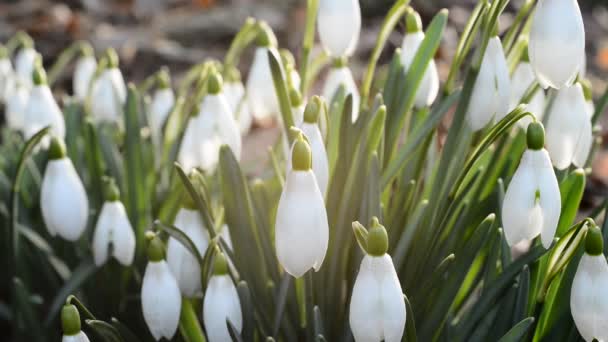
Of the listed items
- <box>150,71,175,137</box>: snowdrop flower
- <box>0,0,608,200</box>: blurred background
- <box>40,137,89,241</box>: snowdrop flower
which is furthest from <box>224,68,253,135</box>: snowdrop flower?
<box>0,0,608,200</box>: blurred background

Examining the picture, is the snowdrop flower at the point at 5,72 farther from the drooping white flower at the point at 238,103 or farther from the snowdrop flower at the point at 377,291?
the snowdrop flower at the point at 377,291

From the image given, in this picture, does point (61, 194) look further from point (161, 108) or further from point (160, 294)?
point (161, 108)

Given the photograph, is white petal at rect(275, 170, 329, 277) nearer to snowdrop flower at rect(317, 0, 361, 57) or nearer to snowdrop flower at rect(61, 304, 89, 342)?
snowdrop flower at rect(61, 304, 89, 342)

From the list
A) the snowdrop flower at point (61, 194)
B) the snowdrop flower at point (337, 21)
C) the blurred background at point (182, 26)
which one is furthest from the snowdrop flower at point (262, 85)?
the blurred background at point (182, 26)

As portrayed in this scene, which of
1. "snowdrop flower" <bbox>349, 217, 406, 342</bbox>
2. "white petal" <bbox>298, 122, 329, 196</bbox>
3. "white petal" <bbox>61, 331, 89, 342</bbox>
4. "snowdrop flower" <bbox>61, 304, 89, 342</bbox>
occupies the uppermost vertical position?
"white petal" <bbox>298, 122, 329, 196</bbox>

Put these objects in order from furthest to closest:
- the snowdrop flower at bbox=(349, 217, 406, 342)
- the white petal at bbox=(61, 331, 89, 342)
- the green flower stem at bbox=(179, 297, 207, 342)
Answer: the green flower stem at bbox=(179, 297, 207, 342) → the white petal at bbox=(61, 331, 89, 342) → the snowdrop flower at bbox=(349, 217, 406, 342)

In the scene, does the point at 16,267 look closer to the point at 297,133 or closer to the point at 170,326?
the point at 170,326

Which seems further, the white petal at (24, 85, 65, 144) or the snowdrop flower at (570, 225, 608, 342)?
the white petal at (24, 85, 65, 144)
